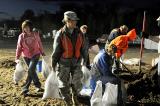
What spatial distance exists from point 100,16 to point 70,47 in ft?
68.3

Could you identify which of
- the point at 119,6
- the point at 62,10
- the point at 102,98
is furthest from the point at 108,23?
the point at 102,98

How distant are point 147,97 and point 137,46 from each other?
1494 cm

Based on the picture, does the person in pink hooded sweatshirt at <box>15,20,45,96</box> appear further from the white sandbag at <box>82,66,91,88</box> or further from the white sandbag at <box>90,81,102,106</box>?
the white sandbag at <box>90,81,102,106</box>

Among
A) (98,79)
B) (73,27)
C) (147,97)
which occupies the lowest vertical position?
(147,97)

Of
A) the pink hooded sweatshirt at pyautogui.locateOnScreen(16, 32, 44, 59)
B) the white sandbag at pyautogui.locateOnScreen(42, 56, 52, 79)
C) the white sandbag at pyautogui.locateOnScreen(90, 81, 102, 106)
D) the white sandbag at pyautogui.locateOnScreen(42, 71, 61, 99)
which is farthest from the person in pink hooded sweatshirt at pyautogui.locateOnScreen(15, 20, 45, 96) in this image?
the white sandbag at pyautogui.locateOnScreen(90, 81, 102, 106)

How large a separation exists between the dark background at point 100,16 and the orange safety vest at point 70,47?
58.8 feet

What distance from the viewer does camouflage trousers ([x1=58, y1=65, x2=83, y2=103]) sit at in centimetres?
743

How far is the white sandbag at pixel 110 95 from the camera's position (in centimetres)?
722

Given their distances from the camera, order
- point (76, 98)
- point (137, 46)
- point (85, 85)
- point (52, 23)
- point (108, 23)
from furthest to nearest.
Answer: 1. point (52, 23)
2. point (108, 23)
3. point (137, 46)
4. point (85, 85)
5. point (76, 98)

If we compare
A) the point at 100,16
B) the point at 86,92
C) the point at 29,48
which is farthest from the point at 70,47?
the point at 100,16

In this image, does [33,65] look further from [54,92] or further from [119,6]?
[119,6]

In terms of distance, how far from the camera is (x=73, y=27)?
7.21 meters

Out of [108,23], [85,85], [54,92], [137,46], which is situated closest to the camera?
[54,92]

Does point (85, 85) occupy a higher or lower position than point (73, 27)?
lower
